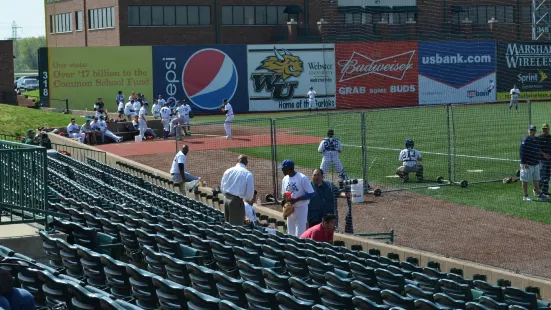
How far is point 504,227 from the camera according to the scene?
1870 centimetres

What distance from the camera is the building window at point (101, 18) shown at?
6319cm

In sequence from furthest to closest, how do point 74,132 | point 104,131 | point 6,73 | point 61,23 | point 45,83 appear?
1. point 61,23
2. point 6,73
3. point 45,83
4. point 104,131
5. point 74,132

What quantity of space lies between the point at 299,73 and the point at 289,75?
66 centimetres

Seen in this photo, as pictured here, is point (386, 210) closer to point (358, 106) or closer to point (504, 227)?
point (504, 227)

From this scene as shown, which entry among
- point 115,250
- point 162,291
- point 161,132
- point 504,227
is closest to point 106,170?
point 504,227

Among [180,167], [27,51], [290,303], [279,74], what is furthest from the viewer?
[27,51]

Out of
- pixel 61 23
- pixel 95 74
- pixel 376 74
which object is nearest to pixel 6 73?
pixel 95 74

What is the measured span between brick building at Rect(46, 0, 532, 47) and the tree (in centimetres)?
11939

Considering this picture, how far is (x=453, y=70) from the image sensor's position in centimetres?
5500

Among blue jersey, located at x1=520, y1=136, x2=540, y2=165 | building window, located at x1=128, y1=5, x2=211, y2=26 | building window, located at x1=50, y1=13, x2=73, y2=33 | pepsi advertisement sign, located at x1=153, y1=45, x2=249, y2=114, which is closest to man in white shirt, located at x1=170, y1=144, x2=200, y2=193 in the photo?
blue jersey, located at x1=520, y1=136, x2=540, y2=165

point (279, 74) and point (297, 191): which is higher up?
point (279, 74)

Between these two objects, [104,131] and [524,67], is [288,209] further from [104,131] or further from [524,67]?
[524,67]

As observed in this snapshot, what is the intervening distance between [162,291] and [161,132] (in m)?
31.6

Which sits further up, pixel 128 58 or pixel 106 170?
pixel 128 58
